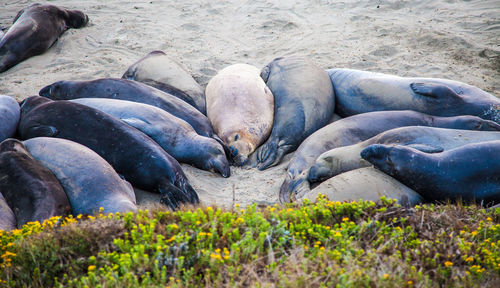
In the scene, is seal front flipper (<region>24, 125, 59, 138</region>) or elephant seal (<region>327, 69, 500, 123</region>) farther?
elephant seal (<region>327, 69, 500, 123</region>)

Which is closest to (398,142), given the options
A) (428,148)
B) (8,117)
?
(428,148)

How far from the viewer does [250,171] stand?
5133mm

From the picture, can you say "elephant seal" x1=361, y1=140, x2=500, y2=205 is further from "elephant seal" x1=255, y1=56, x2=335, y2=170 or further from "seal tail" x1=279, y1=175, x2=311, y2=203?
"elephant seal" x1=255, y1=56, x2=335, y2=170

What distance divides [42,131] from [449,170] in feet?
13.3

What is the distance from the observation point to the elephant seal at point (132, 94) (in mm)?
5590

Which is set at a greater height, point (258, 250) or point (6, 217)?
point (258, 250)

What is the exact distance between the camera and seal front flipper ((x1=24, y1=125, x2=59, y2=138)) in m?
4.70

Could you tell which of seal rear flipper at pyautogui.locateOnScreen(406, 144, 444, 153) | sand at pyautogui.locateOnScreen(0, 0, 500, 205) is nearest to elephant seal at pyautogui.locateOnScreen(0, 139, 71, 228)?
sand at pyautogui.locateOnScreen(0, 0, 500, 205)

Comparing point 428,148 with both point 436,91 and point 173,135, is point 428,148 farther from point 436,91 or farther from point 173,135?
point 173,135

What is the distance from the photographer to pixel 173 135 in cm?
514

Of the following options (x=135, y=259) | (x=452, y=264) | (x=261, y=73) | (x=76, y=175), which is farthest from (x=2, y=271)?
(x=261, y=73)

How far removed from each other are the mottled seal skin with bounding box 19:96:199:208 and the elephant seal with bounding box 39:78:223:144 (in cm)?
85

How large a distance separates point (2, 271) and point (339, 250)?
206cm

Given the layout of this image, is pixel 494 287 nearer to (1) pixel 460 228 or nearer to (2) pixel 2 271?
(1) pixel 460 228
